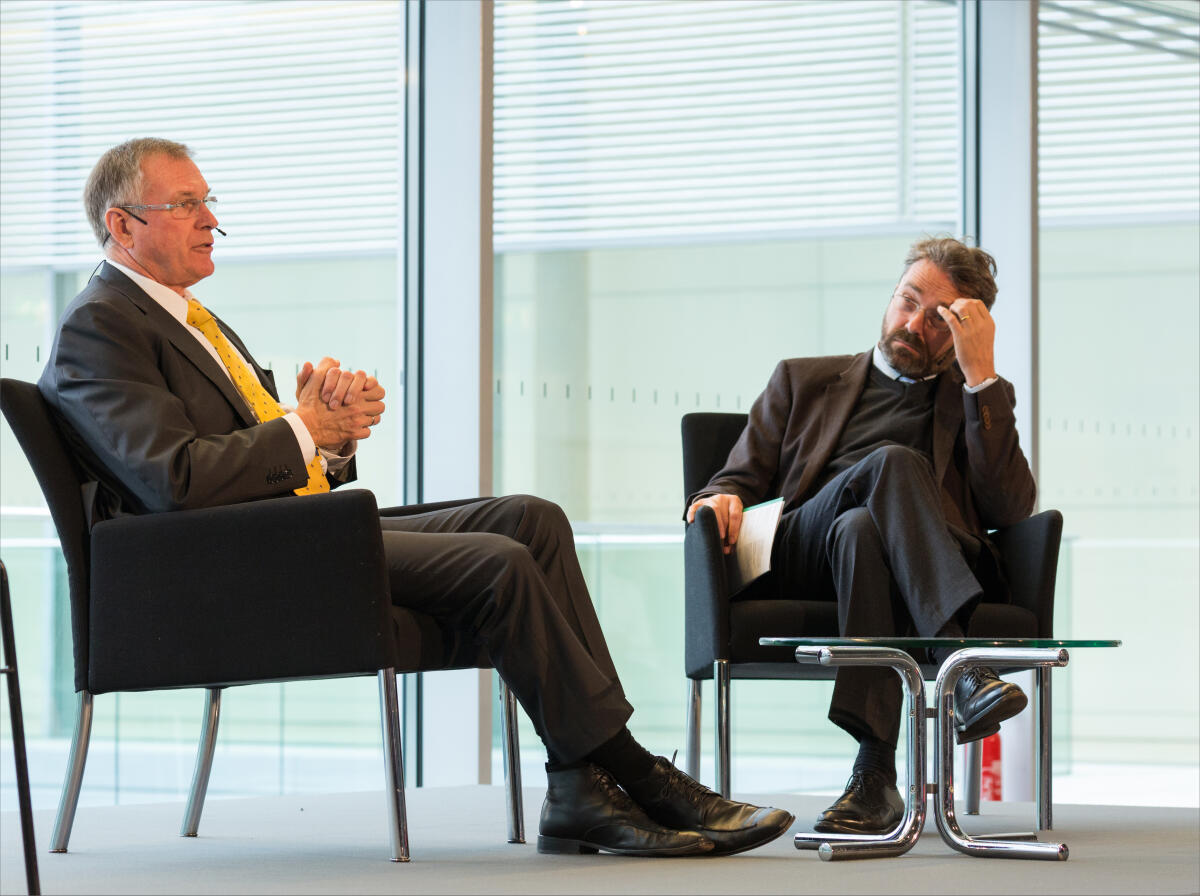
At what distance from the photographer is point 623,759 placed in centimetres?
229

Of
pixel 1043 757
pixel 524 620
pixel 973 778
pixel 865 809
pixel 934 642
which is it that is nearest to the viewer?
pixel 934 642

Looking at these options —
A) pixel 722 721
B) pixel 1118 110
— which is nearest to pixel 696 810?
pixel 722 721

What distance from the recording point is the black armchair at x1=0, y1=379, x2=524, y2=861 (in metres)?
2.20

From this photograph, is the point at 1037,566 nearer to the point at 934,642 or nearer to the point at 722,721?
the point at 722,721

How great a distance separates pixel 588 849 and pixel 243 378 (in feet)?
3.21

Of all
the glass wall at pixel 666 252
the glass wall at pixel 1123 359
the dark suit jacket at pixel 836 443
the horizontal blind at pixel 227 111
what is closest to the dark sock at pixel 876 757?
the dark suit jacket at pixel 836 443

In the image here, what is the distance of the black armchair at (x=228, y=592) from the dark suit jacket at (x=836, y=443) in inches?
43.9

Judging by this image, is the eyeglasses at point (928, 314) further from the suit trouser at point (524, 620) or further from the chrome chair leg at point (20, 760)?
the chrome chair leg at point (20, 760)

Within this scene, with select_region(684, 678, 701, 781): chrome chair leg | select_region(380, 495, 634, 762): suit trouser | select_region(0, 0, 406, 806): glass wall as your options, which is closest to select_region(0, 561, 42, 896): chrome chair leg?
select_region(380, 495, 634, 762): suit trouser

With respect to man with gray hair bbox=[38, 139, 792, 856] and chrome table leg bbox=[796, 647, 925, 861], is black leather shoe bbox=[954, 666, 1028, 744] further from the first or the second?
man with gray hair bbox=[38, 139, 792, 856]

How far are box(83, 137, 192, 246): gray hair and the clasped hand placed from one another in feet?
1.43

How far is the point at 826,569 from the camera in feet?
9.74

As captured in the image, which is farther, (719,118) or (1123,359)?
(1123,359)

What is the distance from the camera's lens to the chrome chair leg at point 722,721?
288 centimetres
